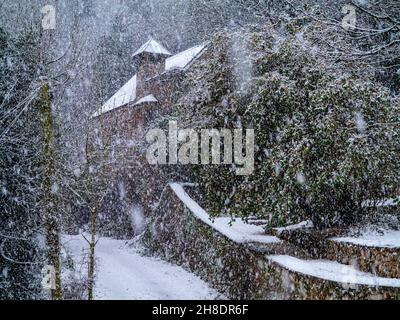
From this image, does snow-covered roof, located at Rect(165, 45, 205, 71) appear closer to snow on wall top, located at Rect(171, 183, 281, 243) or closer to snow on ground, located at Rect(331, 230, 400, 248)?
snow on wall top, located at Rect(171, 183, 281, 243)

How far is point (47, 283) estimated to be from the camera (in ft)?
25.9

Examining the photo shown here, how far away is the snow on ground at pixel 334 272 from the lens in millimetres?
7320

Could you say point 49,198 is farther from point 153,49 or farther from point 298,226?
point 153,49

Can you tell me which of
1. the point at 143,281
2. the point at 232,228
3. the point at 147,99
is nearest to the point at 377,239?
the point at 232,228

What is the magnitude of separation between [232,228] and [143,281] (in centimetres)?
322

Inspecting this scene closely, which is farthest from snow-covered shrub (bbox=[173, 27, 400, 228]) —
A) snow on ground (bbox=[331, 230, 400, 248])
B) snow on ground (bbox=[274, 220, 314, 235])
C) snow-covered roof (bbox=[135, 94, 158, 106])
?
snow-covered roof (bbox=[135, 94, 158, 106])

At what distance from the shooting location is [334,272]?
828 centimetres

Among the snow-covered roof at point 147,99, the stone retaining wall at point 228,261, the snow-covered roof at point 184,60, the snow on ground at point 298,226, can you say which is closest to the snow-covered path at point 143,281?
the stone retaining wall at point 228,261

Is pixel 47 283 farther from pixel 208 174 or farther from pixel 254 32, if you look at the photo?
pixel 254 32

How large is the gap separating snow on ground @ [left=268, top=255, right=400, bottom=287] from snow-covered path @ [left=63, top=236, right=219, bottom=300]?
3008 millimetres

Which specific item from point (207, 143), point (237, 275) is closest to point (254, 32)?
point (207, 143)

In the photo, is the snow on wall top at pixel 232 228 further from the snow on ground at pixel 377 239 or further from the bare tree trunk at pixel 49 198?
the bare tree trunk at pixel 49 198

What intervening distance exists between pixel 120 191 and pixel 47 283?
15416 millimetres

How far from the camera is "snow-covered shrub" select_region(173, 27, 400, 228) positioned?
962 centimetres
